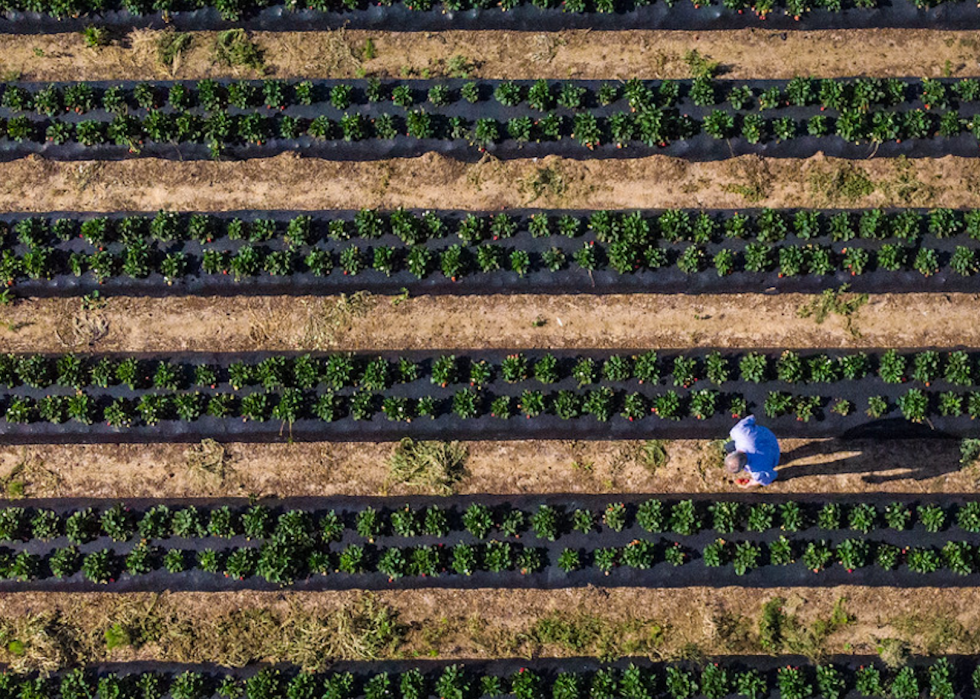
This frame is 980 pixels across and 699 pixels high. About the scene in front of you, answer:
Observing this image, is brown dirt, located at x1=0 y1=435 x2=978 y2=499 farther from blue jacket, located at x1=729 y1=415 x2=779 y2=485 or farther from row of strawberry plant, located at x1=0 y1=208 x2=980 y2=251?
row of strawberry plant, located at x1=0 y1=208 x2=980 y2=251

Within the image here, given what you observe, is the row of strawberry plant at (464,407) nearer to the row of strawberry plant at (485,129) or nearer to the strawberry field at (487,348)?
the strawberry field at (487,348)

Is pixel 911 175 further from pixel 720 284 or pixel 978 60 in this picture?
pixel 720 284

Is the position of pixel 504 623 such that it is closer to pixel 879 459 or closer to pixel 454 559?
pixel 454 559

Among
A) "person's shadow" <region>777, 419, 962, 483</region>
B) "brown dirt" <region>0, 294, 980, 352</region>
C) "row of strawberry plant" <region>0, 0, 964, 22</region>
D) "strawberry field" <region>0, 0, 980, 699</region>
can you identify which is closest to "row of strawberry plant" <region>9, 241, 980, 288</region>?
"strawberry field" <region>0, 0, 980, 699</region>

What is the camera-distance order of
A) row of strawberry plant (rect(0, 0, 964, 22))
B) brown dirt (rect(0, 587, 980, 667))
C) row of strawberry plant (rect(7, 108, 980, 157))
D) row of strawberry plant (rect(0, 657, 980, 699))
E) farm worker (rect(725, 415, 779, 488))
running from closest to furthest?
farm worker (rect(725, 415, 779, 488))
row of strawberry plant (rect(0, 657, 980, 699))
brown dirt (rect(0, 587, 980, 667))
row of strawberry plant (rect(7, 108, 980, 157))
row of strawberry plant (rect(0, 0, 964, 22))

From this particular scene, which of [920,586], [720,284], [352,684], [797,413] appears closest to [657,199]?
[720,284]
